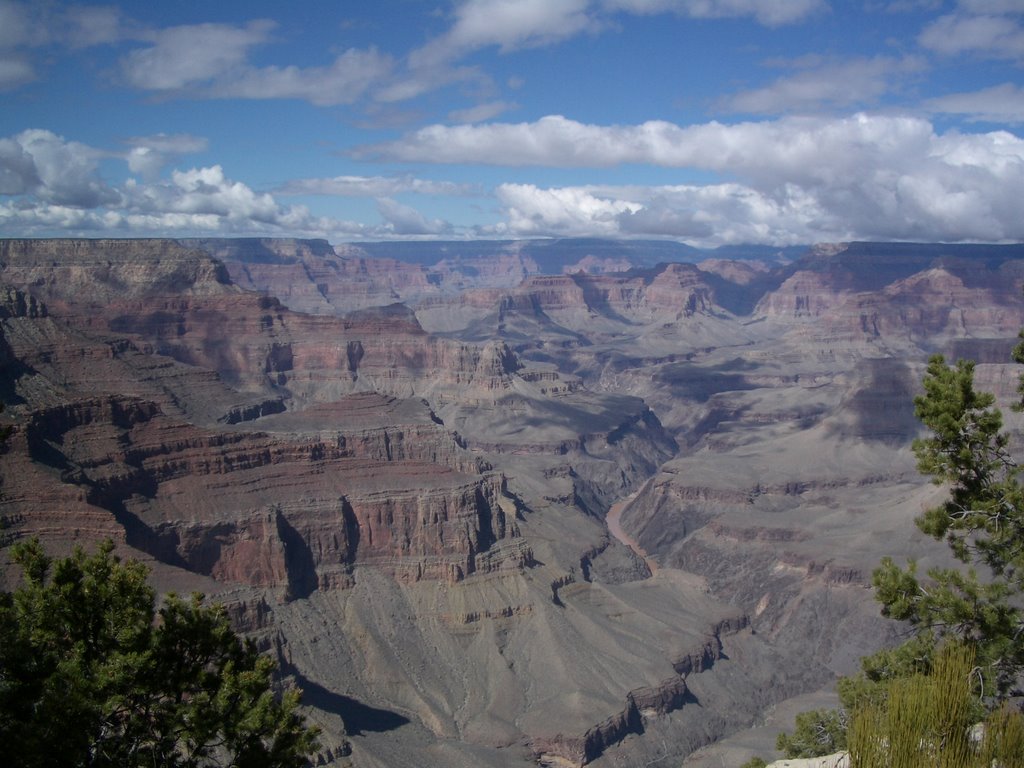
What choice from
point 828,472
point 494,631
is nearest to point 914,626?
point 494,631

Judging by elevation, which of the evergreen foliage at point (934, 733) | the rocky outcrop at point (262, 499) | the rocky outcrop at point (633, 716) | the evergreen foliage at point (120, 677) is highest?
the evergreen foliage at point (934, 733)

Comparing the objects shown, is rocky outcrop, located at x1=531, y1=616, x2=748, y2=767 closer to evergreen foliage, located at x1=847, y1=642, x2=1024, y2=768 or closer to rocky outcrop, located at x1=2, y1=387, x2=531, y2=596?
rocky outcrop, located at x1=2, y1=387, x2=531, y2=596

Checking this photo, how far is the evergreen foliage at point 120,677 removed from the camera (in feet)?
62.5

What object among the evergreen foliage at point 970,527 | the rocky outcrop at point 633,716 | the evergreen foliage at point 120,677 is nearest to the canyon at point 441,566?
the rocky outcrop at point 633,716

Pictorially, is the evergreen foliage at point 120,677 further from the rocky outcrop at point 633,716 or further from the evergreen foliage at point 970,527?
the rocky outcrop at point 633,716

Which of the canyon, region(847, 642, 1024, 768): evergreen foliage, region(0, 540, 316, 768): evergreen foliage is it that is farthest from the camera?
the canyon

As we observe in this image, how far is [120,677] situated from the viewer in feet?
64.5

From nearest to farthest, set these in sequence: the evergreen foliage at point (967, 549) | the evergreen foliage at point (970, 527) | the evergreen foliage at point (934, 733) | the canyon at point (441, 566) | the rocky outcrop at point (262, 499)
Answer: the evergreen foliage at point (934, 733) < the evergreen foliage at point (967, 549) < the evergreen foliage at point (970, 527) < the canyon at point (441, 566) < the rocky outcrop at point (262, 499)

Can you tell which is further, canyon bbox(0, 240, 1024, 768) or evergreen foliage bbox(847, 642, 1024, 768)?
canyon bbox(0, 240, 1024, 768)

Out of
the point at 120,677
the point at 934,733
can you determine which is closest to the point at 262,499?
the point at 120,677

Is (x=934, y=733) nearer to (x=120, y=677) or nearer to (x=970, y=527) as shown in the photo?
(x=970, y=527)

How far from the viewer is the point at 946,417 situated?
2434 cm

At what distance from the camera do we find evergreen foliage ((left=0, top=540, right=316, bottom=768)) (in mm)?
19047

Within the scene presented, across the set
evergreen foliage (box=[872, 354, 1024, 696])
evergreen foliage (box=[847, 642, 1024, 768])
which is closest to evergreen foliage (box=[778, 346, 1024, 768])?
evergreen foliage (box=[872, 354, 1024, 696])
